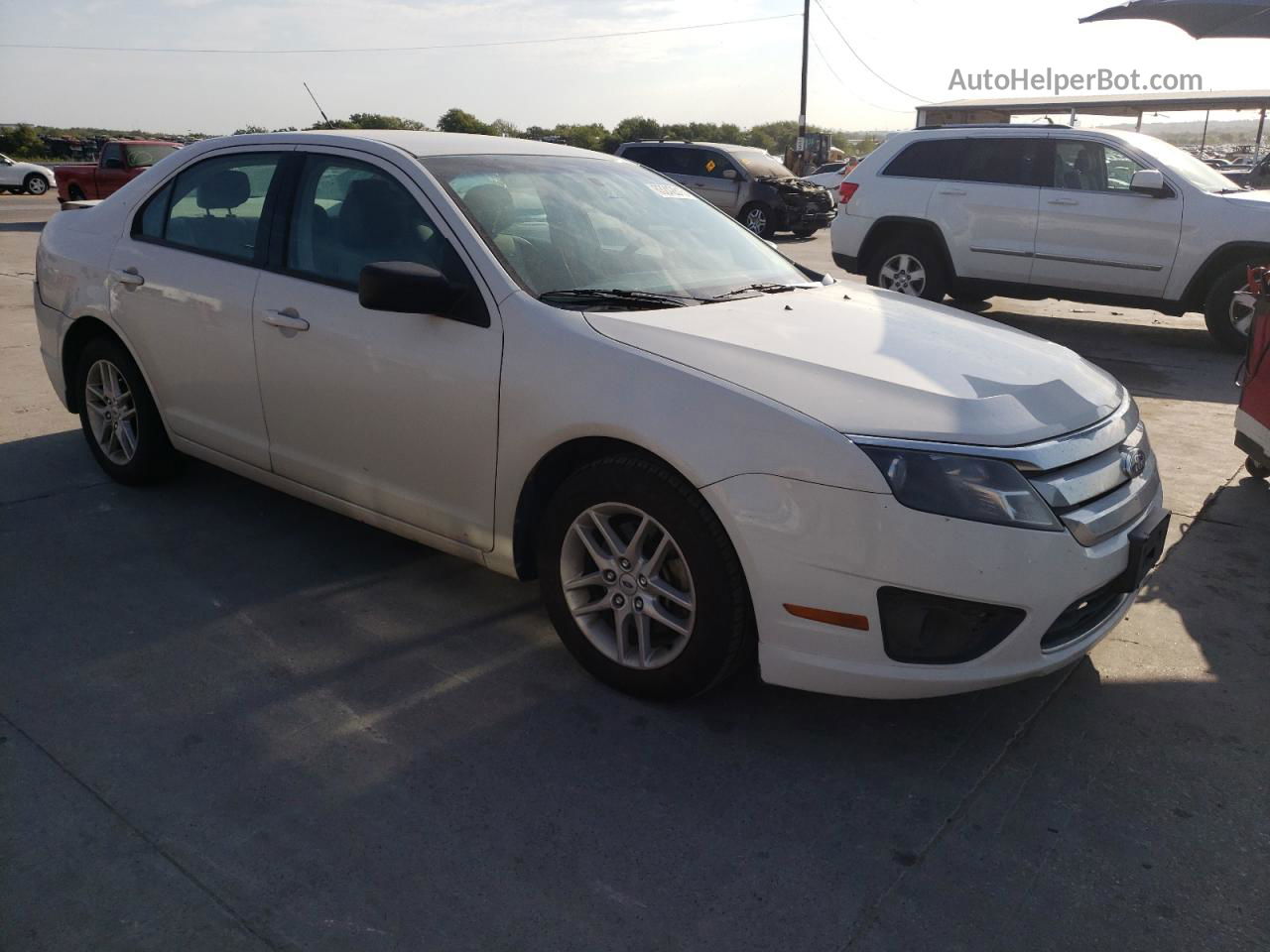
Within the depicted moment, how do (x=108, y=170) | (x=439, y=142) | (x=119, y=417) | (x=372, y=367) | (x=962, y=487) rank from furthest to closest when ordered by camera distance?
(x=108, y=170) < (x=119, y=417) < (x=439, y=142) < (x=372, y=367) < (x=962, y=487)

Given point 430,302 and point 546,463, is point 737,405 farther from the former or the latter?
point 430,302

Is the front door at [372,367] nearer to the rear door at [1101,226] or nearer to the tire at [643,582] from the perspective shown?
the tire at [643,582]

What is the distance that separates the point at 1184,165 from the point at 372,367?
8.45 meters

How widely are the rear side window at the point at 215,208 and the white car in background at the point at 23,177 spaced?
93.3 ft

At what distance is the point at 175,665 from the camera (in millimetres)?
3426

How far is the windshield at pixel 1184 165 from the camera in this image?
9211mm

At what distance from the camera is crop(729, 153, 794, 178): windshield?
19281 millimetres

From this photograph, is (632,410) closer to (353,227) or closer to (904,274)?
(353,227)

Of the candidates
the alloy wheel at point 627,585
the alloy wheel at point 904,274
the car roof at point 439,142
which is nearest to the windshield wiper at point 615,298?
the alloy wheel at point 627,585

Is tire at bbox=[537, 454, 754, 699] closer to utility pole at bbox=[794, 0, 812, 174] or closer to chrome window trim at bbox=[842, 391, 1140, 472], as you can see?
chrome window trim at bbox=[842, 391, 1140, 472]

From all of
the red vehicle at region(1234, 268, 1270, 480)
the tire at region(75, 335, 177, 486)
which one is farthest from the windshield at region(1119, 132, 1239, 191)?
the tire at region(75, 335, 177, 486)

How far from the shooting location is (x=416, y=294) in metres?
3.31

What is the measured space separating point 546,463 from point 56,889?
1.67 meters

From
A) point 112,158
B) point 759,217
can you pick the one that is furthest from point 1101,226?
point 112,158
